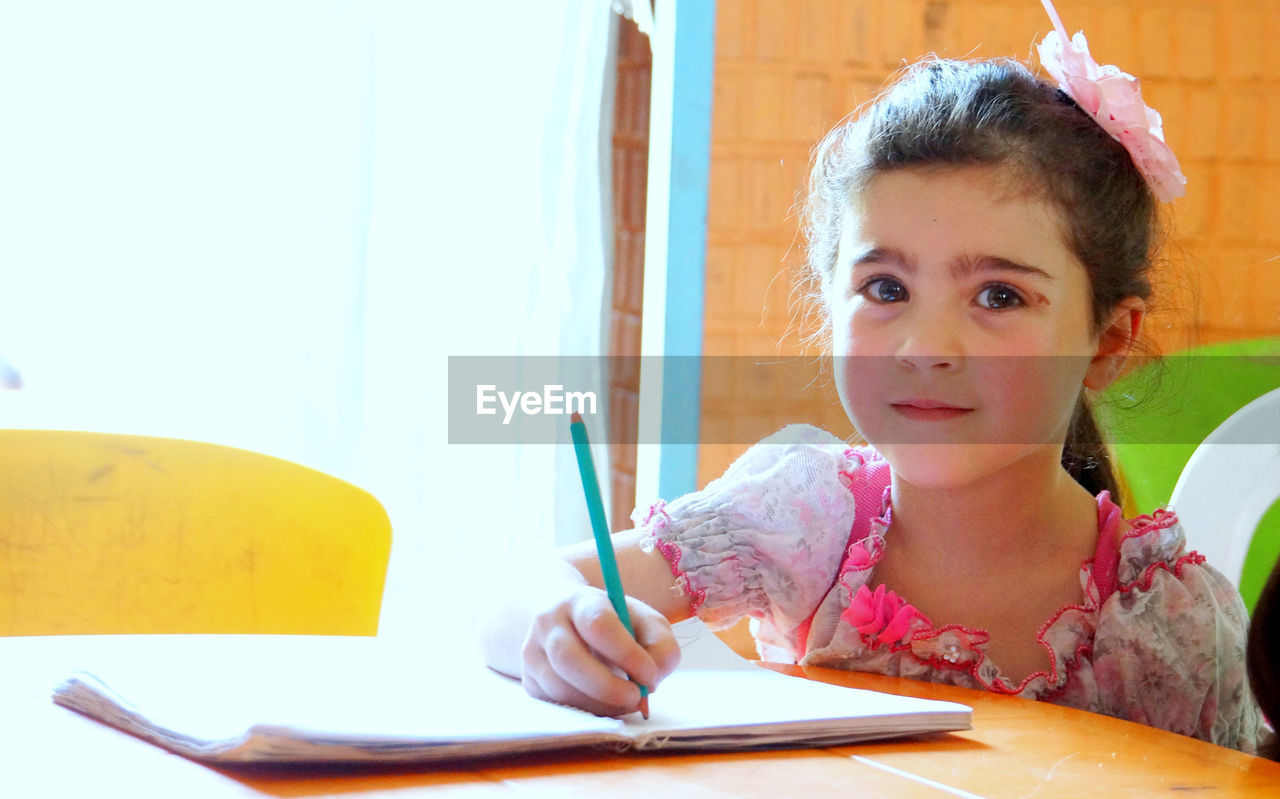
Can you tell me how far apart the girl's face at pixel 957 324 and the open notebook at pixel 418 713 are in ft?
1.01

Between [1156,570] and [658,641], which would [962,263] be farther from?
[658,641]

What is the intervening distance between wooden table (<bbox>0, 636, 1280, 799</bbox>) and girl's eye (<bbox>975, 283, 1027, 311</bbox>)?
1.15 feet

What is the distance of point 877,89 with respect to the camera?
6.35 feet

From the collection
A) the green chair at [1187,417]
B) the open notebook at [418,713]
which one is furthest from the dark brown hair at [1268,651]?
the green chair at [1187,417]

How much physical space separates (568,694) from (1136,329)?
0.69 metres

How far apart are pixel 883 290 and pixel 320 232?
1.21 meters

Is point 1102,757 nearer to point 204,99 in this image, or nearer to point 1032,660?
point 1032,660

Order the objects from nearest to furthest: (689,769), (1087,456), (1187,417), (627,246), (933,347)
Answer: (689,769) < (933,347) < (1087,456) < (1187,417) < (627,246)

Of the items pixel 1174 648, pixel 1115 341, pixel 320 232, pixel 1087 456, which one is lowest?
pixel 1174 648

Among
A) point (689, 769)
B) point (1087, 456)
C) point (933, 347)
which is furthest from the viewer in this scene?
point (1087, 456)

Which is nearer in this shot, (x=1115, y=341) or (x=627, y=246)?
(x=1115, y=341)

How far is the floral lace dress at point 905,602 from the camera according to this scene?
0.98m

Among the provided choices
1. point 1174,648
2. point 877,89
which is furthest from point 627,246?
point 1174,648

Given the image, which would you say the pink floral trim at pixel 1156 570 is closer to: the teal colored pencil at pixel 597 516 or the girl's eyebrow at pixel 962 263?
the girl's eyebrow at pixel 962 263
